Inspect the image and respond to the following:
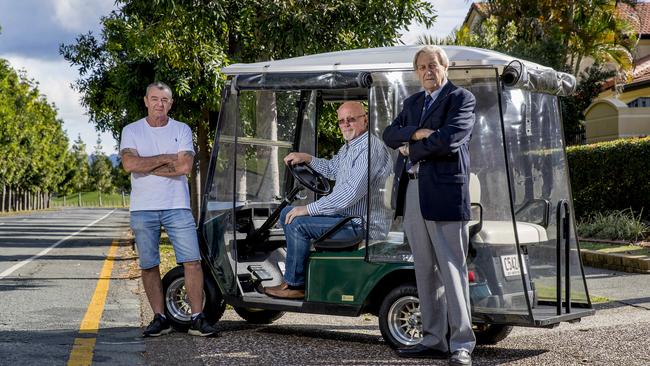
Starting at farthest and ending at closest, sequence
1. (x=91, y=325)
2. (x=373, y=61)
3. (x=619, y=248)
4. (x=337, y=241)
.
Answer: (x=619, y=248) → (x=91, y=325) → (x=337, y=241) → (x=373, y=61)

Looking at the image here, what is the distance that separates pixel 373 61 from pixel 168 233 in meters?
2.09

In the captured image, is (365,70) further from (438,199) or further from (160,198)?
(160,198)

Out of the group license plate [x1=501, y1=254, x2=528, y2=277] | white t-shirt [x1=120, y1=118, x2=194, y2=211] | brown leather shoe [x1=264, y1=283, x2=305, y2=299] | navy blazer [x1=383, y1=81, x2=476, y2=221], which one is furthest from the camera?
white t-shirt [x1=120, y1=118, x2=194, y2=211]

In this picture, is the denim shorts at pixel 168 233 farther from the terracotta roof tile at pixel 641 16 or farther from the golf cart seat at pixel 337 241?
the terracotta roof tile at pixel 641 16

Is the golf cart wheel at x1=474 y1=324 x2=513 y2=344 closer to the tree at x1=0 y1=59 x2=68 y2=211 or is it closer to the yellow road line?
the yellow road line

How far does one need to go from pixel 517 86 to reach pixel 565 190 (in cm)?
112

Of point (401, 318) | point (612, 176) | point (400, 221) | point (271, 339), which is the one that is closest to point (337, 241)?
point (400, 221)

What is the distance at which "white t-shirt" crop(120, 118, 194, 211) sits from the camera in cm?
742

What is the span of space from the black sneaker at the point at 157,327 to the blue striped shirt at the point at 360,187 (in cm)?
145

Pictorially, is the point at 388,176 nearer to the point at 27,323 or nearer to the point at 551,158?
the point at 551,158

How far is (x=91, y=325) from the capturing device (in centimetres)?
804

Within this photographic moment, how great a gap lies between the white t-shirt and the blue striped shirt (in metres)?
1.08

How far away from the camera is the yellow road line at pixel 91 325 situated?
6.45 metres

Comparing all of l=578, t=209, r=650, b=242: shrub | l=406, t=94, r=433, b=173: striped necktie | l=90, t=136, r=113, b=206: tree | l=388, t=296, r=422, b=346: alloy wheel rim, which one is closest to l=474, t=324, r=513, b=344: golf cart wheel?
l=388, t=296, r=422, b=346: alloy wheel rim
